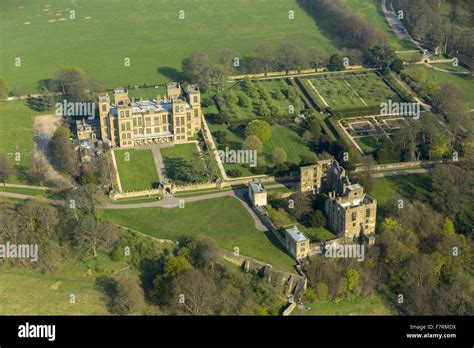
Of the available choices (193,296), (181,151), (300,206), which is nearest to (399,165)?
(300,206)

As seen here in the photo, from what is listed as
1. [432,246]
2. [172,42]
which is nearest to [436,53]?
[172,42]

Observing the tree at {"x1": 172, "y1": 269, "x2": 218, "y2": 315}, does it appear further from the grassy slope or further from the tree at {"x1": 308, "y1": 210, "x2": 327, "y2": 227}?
the grassy slope

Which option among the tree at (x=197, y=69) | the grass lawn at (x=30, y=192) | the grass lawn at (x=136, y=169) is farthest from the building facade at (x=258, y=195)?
the tree at (x=197, y=69)

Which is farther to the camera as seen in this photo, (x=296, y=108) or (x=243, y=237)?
(x=296, y=108)

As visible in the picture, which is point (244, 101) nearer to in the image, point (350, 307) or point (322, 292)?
point (322, 292)

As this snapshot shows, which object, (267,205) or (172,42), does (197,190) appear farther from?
(172,42)

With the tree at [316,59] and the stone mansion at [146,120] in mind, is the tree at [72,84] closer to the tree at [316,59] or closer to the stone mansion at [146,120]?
the stone mansion at [146,120]
